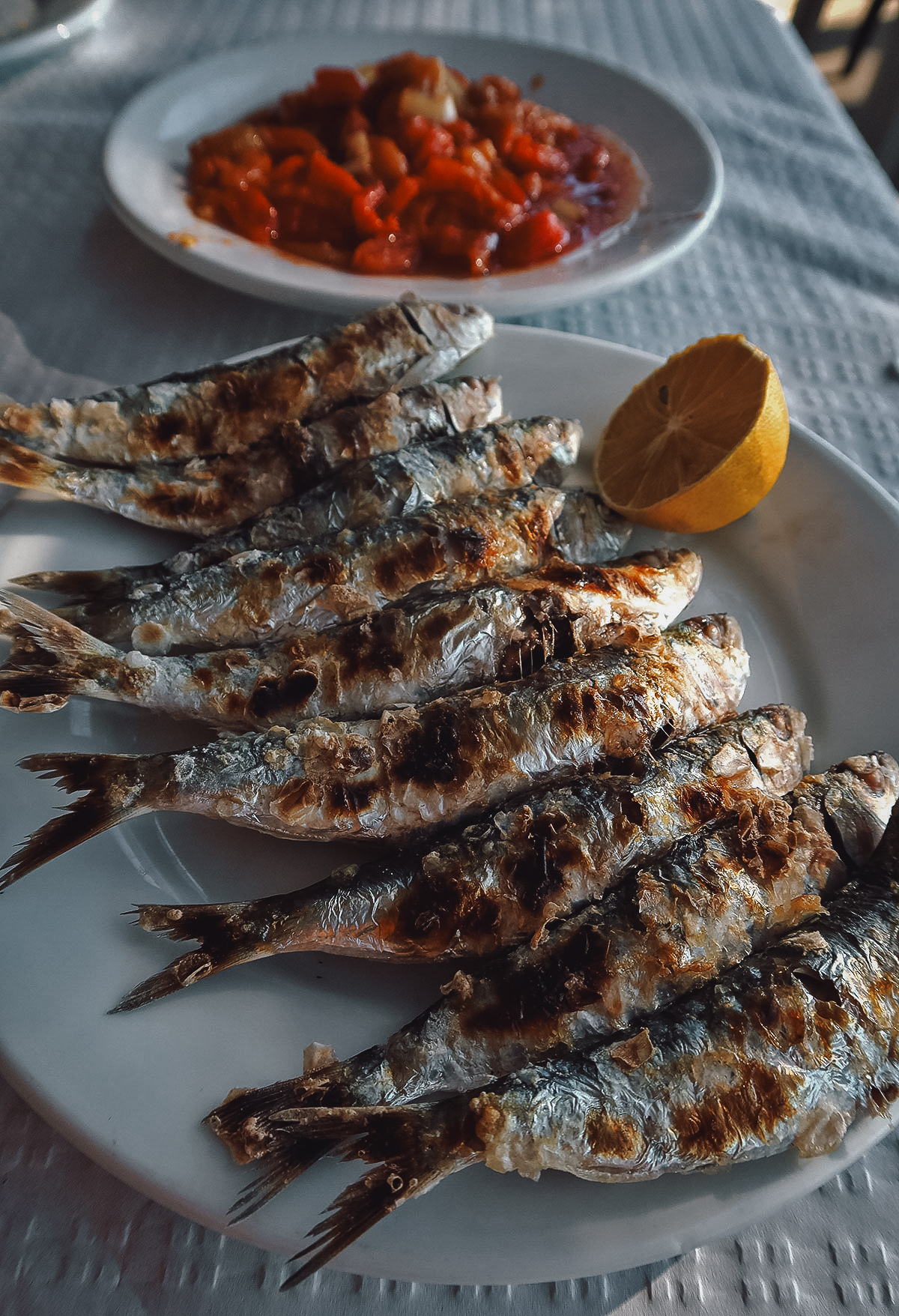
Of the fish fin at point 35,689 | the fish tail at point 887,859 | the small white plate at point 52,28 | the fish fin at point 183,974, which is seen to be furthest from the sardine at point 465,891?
the small white plate at point 52,28

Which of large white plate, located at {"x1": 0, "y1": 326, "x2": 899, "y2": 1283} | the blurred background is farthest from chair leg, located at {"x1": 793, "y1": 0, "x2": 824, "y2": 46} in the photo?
large white plate, located at {"x1": 0, "y1": 326, "x2": 899, "y2": 1283}

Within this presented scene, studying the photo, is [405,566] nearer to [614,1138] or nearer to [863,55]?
[614,1138]

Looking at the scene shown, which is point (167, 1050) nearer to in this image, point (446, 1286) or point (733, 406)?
point (446, 1286)

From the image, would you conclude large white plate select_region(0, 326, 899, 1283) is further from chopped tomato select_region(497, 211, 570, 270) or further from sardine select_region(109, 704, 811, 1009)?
chopped tomato select_region(497, 211, 570, 270)

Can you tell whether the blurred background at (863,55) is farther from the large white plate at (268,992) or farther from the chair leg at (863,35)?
the large white plate at (268,992)

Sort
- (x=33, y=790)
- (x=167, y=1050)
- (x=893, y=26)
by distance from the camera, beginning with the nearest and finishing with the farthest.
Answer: (x=167, y=1050)
(x=33, y=790)
(x=893, y=26)

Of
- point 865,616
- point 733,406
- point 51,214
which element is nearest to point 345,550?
point 733,406

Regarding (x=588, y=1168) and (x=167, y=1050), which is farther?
(x=167, y=1050)
